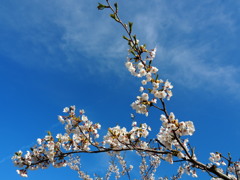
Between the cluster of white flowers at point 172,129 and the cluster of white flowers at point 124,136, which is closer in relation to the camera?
the cluster of white flowers at point 172,129

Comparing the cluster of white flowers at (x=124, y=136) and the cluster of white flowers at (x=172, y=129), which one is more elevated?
the cluster of white flowers at (x=124, y=136)

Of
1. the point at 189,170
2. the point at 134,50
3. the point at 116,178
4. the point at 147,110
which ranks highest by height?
the point at 116,178

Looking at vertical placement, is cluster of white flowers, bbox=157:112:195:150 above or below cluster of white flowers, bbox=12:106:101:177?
below

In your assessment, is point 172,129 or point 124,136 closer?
point 172,129

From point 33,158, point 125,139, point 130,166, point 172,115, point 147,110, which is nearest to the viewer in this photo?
point 172,115

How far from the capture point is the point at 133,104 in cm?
429

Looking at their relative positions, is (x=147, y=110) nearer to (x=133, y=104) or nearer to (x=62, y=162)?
(x=133, y=104)

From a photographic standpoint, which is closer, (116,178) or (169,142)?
(169,142)

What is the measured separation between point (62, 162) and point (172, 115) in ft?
10.2

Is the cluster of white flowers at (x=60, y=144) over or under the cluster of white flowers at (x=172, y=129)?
over

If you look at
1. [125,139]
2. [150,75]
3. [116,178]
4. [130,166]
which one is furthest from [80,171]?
[150,75]

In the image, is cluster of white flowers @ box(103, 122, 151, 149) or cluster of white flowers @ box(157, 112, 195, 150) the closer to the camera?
cluster of white flowers @ box(157, 112, 195, 150)

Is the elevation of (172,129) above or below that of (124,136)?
below

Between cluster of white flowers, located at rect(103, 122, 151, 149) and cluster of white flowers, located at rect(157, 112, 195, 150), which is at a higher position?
cluster of white flowers, located at rect(103, 122, 151, 149)
